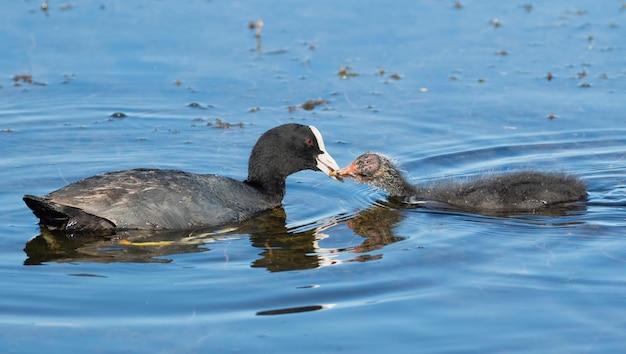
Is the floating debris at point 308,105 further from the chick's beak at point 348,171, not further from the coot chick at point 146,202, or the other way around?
the coot chick at point 146,202

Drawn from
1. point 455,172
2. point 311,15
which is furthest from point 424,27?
point 455,172

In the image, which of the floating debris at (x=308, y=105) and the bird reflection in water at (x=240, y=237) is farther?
the floating debris at (x=308, y=105)

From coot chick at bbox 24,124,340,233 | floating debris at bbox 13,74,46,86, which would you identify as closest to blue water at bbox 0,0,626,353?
floating debris at bbox 13,74,46,86

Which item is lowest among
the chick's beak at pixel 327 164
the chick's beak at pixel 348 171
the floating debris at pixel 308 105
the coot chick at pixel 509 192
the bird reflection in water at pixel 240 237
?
the bird reflection in water at pixel 240 237

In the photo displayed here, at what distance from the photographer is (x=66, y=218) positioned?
730 cm

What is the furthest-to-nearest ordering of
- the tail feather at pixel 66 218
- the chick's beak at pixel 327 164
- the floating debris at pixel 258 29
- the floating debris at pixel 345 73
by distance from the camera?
1. the floating debris at pixel 258 29
2. the floating debris at pixel 345 73
3. the chick's beak at pixel 327 164
4. the tail feather at pixel 66 218

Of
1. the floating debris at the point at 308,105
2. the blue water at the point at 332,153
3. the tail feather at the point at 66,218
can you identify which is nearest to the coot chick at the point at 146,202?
the tail feather at the point at 66,218

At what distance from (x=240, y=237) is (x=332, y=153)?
195 cm

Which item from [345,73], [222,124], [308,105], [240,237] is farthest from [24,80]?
[240,237]

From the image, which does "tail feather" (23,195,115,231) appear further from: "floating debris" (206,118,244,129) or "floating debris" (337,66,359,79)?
"floating debris" (337,66,359,79)

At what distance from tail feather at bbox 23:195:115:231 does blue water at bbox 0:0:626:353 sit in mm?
151

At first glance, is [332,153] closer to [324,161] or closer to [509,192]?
[324,161]

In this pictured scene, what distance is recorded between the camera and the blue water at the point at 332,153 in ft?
18.9

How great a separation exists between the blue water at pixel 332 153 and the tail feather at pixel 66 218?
0.49 ft
